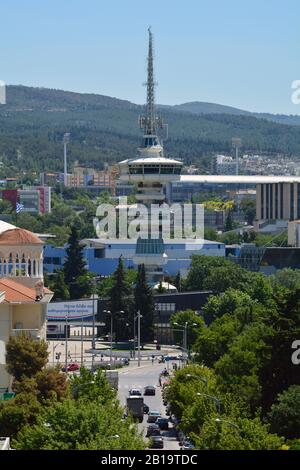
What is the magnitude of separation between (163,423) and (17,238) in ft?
74.1

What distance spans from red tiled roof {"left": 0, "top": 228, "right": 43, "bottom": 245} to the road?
7114mm

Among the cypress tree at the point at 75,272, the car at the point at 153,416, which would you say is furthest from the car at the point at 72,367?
the cypress tree at the point at 75,272

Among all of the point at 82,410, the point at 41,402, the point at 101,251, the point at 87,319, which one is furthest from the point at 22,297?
the point at 101,251

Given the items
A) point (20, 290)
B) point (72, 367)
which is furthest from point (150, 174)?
point (20, 290)

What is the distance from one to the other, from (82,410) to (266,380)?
14305mm

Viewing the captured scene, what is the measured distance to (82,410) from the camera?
4812 centimetres

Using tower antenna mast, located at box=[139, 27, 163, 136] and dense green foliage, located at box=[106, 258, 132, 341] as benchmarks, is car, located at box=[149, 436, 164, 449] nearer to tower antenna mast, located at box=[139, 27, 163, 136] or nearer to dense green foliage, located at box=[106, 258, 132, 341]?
dense green foliage, located at box=[106, 258, 132, 341]

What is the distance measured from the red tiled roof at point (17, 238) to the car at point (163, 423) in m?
20.2

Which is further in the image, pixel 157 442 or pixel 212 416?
pixel 157 442

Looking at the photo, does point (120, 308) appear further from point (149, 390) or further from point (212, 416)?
point (212, 416)

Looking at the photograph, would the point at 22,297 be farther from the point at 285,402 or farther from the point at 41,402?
the point at 285,402

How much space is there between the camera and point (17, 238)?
88062 mm

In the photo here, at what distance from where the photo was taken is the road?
6406 cm

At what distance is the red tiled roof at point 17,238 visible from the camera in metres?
87.2
